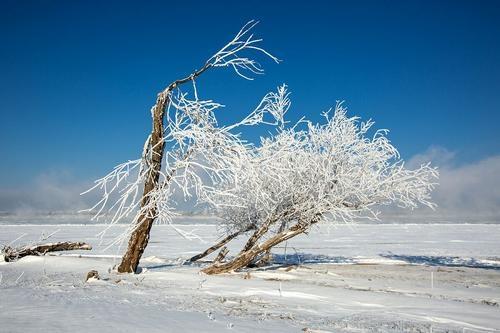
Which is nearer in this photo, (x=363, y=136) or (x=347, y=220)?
(x=347, y=220)

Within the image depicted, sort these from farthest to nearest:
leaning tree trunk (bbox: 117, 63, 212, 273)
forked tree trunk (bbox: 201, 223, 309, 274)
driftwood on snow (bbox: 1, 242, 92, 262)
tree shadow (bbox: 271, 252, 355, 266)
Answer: tree shadow (bbox: 271, 252, 355, 266), driftwood on snow (bbox: 1, 242, 92, 262), forked tree trunk (bbox: 201, 223, 309, 274), leaning tree trunk (bbox: 117, 63, 212, 273)

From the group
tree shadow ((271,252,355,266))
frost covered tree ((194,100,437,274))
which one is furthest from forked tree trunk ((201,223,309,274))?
tree shadow ((271,252,355,266))

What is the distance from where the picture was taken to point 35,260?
470 inches

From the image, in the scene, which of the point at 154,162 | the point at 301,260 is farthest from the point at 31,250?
the point at 301,260

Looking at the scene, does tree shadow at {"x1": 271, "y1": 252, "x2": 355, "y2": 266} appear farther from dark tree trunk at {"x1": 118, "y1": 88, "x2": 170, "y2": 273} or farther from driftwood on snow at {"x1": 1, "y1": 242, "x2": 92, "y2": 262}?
dark tree trunk at {"x1": 118, "y1": 88, "x2": 170, "y2": 273}

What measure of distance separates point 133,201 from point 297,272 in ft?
23.7

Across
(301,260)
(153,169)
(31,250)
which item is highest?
(153,169)

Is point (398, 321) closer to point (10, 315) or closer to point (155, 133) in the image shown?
point (10, 315)

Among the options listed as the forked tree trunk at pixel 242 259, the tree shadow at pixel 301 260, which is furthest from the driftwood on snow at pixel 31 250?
the tree shadow at pixel 301 260

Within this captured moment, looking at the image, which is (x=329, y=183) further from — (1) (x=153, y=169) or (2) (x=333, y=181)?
(1) (x=153, y=169)

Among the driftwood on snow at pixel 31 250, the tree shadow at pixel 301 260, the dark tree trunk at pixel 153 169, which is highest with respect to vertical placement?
the dark tree trunk at pixel 153 169

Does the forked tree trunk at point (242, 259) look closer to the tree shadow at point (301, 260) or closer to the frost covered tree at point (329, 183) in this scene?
the frost covered tree at point (329, 183)

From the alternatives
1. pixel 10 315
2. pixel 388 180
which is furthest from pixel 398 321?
pixel 388 180

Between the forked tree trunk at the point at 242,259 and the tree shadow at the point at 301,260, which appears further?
the tree shadow at the point at 301,260
